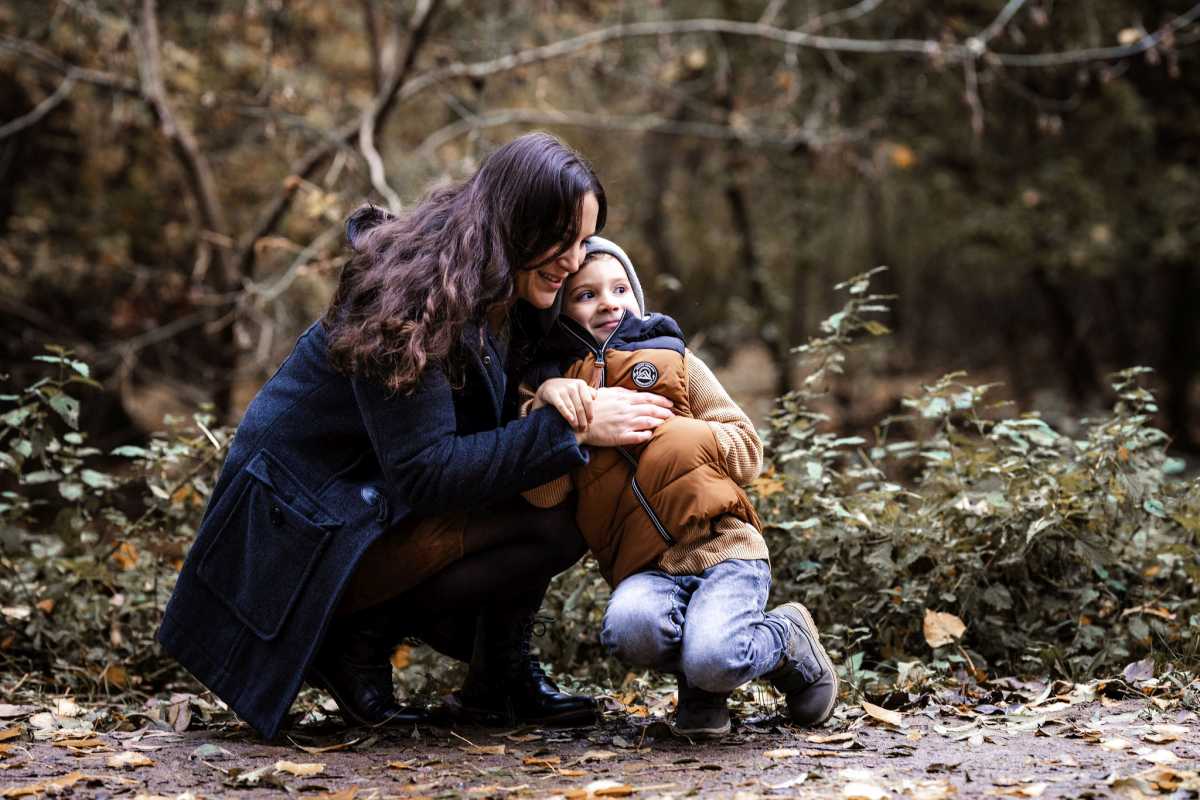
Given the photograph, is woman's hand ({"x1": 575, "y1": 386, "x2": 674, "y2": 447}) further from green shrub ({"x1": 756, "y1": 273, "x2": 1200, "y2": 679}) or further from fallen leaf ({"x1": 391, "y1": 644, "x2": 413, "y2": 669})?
fallen leaf ({"x1": 391, "y1": 644, "x2": 413, "y2": 669})

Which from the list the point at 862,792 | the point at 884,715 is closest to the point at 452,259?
the point at 862,792

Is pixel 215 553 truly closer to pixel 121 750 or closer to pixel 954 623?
pixel 121 750

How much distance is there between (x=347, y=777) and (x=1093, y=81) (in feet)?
35.8

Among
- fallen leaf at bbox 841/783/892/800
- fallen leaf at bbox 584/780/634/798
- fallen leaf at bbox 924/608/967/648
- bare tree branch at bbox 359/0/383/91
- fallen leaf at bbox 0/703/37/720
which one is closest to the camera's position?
fallen leaf at bbox 841/783/892/800

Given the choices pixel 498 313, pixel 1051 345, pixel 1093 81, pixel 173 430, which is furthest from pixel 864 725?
pixel 1051 345

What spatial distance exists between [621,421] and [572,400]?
5.1 inches

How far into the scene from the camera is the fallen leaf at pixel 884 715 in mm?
3248

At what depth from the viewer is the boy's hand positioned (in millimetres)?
3002

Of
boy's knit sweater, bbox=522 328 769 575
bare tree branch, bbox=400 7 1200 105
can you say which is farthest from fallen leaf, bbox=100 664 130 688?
bare tree branch, bbox=400 7 1200 105

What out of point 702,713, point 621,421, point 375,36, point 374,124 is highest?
point 375,36

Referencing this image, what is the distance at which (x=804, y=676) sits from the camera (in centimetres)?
317

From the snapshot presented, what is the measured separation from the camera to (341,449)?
3182mm

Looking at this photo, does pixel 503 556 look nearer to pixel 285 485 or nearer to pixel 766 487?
pixel 285 485

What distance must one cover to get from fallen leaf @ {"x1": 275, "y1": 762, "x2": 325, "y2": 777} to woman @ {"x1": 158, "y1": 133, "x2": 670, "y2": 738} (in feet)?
0.69
